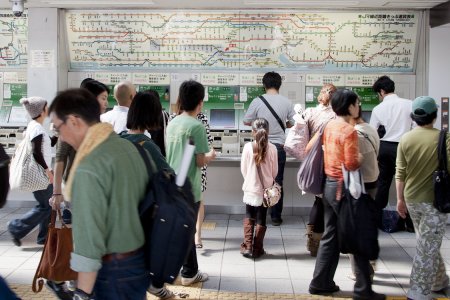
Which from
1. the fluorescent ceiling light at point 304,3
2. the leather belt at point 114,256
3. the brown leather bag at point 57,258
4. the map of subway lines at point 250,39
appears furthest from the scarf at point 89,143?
the map of subway lines at point 250,39

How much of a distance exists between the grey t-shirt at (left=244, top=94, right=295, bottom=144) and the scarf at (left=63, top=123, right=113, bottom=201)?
13.9 feet

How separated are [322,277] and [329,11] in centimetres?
401

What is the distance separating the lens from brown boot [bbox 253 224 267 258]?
544cm

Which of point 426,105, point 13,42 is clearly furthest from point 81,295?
point 13,42

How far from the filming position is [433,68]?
7.04 metres

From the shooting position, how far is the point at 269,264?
5.34 meters

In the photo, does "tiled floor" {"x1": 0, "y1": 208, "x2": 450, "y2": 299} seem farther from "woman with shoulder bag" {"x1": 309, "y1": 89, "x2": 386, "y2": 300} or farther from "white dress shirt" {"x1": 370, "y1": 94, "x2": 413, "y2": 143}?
"white dress shirt" {"x1": 370, "y1": 94, "x2": 413, "y2": 143}

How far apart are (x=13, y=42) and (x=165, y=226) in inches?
245

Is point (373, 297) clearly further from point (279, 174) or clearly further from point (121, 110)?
point (279, 174)

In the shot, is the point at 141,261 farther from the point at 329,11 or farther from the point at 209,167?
the point at 329,11

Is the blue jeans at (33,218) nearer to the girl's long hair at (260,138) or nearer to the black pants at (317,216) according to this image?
the girl's long hair at (260,138)

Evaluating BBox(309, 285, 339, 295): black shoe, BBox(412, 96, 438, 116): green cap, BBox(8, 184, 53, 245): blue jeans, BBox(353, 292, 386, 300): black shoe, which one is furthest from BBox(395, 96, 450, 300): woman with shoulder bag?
BBox(8, 184, 53, 245): blue jeans

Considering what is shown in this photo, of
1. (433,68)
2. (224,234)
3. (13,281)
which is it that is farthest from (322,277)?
(433,68)

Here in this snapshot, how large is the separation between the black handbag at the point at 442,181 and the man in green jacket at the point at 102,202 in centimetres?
235
